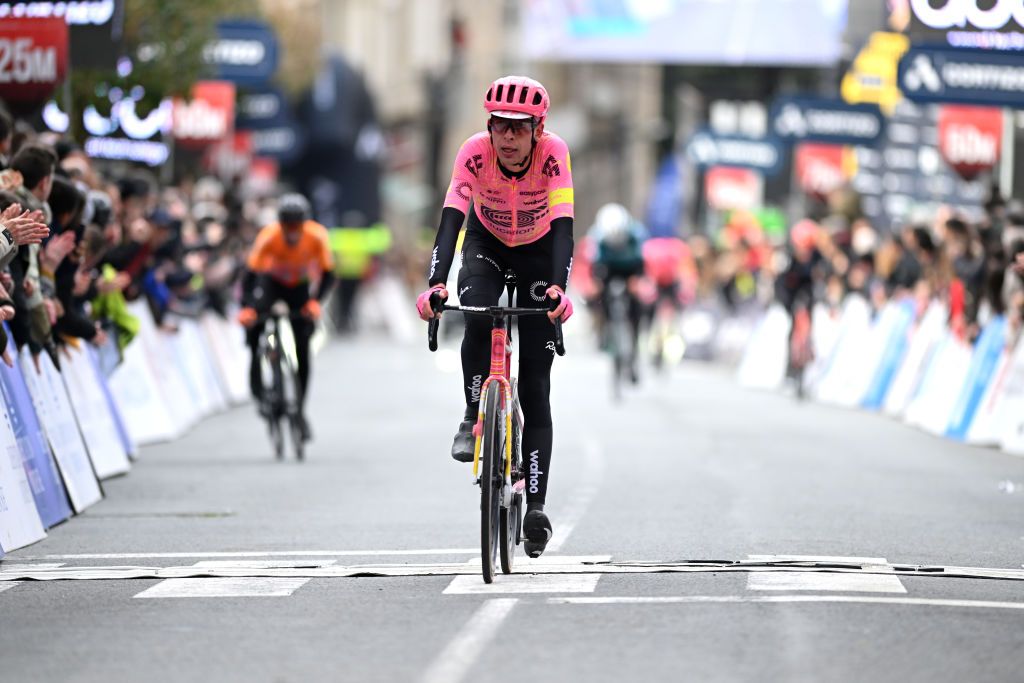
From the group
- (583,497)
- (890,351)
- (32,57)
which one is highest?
(32,57)

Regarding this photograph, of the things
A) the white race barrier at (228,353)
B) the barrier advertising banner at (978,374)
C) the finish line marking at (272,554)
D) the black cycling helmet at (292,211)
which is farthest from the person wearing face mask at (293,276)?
the finish line marking at (272,554)

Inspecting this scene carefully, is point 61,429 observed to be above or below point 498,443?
below

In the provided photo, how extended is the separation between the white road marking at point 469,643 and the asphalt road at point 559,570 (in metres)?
0.02

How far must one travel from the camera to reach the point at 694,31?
48.3 m

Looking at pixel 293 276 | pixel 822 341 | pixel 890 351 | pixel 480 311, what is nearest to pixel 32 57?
pixel 293 276

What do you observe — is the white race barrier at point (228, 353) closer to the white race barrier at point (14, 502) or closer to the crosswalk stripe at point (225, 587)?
the white race barrier at point (14, 502)

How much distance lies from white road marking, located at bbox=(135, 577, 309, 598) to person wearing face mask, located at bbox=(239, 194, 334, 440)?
7626 mm

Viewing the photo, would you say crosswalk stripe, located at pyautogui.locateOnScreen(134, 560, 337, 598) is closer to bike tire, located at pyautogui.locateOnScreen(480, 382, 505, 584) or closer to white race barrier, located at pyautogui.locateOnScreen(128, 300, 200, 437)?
bike tire, located at pyautogui.locateOnScreen(480, 382, 505, 584)

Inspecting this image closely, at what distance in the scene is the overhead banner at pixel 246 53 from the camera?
29.3 m

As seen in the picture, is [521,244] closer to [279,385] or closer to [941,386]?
[279,385]

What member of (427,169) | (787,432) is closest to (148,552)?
(787,432)

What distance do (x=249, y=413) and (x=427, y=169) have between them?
223ft

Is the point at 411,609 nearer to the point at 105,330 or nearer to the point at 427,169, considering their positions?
the point at 105,330

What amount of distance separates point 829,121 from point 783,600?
25059mm
